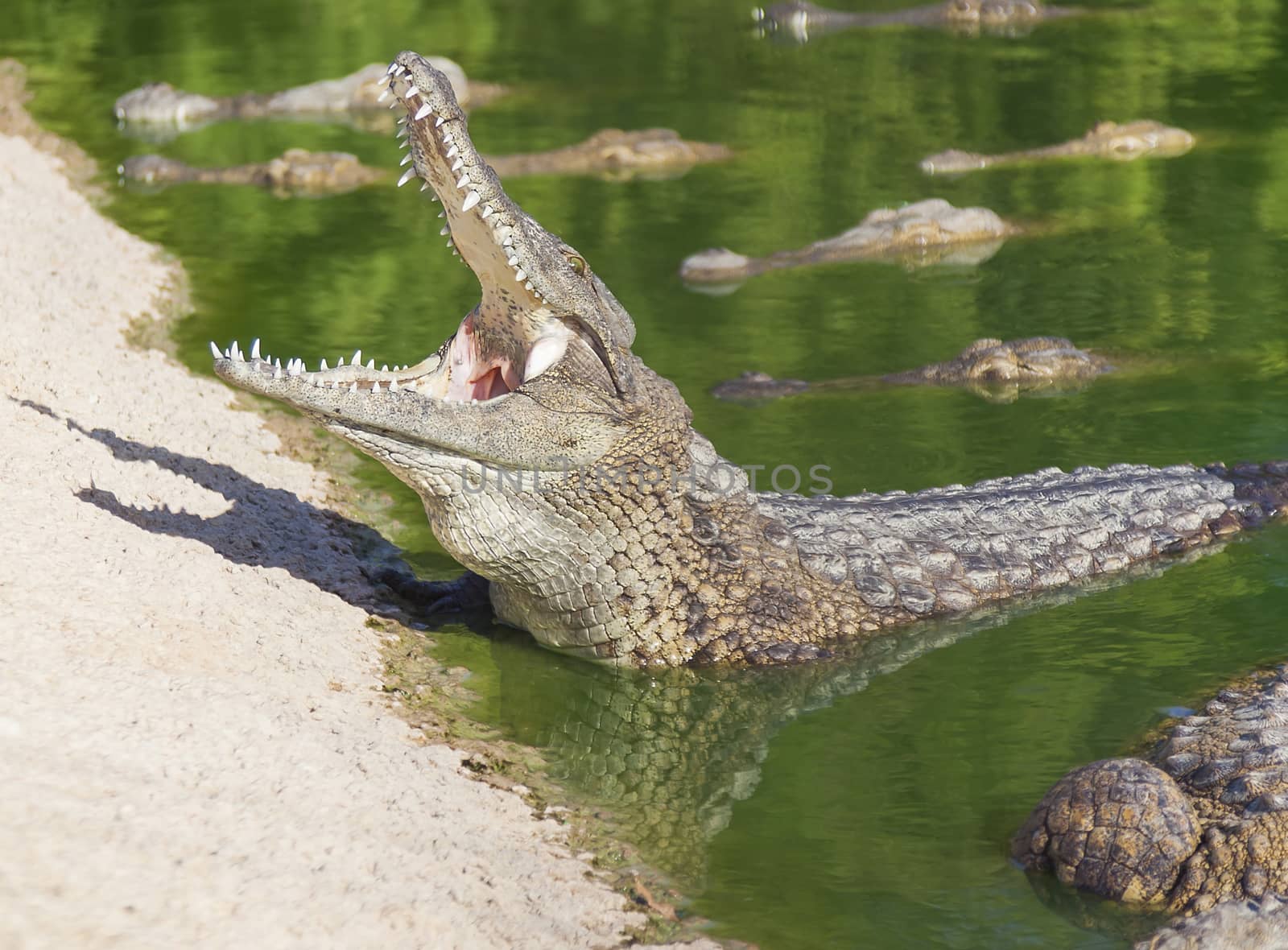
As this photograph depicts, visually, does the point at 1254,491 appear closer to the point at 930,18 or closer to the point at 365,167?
the point at 365,167

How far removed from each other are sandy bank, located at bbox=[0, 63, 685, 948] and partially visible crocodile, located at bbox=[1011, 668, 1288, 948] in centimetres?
140

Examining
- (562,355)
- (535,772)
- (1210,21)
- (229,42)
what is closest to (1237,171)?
(1210,21)

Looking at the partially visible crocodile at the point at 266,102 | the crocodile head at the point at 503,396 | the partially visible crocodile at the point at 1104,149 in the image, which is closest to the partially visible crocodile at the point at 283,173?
the partially visible crocodile at the point at 266,102

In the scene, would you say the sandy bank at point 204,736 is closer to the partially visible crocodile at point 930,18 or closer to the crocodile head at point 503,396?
the crocodile head at point 503,396

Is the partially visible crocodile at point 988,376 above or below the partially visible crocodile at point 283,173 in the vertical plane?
below

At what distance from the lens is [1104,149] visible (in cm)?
1652

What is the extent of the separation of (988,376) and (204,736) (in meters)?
6.29

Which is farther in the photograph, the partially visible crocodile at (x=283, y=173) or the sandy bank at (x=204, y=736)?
the partially visible crocodile at (x=283, y=173)

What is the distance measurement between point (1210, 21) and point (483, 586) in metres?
18.2

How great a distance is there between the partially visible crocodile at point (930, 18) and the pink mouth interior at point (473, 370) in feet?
55.9

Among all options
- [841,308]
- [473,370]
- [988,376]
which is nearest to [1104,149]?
[841,308]

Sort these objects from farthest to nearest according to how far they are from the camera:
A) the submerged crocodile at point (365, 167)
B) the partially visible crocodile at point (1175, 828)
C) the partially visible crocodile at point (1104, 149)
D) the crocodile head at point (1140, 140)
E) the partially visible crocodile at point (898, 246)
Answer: the crocodile head at point (1140, 140), the submerged crocodile at point (365, 167), the partially visible crocodile at point (1104, 149), the partially visible crocodile at point (898, 246), the partially visible crocodile at point (1175, 828)

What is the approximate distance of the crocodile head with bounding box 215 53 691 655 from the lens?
6285 millimetres

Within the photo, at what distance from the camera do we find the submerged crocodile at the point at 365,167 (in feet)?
53.1
